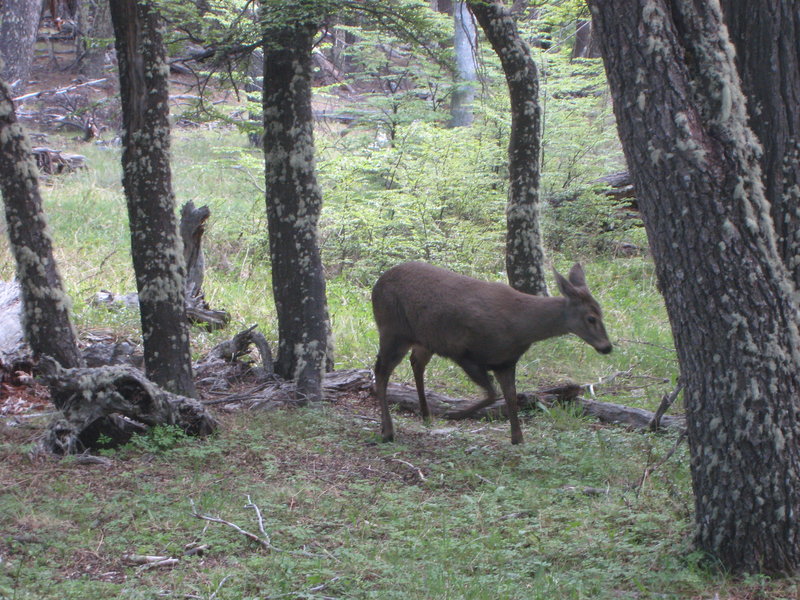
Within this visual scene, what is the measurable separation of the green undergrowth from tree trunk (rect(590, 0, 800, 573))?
47cm

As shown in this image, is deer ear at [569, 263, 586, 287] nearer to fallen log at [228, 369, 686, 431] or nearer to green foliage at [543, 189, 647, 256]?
fallen log at [228, 369, 686, 431]

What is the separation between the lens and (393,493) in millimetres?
6344

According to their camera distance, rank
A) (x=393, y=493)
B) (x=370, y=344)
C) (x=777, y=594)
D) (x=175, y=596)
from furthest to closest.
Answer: (x=370, y=344) → (x=393, y=493) → (x=175, y=596) → (x=777, y=594)

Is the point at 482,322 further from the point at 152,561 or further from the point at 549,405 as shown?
the point at 152,561

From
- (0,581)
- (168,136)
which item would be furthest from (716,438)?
(168,136)

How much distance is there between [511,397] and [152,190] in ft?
11.6

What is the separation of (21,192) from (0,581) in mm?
3608

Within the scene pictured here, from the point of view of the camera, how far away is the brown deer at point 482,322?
25.8 feet

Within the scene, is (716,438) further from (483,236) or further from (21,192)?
(483,236)

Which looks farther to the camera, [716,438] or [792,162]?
[792,162]

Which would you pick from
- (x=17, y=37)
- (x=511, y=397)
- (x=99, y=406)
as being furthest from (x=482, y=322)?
(x=17, y=37)

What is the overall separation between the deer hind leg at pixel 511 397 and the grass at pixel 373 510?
0.50 ft

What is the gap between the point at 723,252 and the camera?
4.14m

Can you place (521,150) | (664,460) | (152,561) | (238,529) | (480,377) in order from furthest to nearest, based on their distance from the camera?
(521,150), (480,377), (238,529), (664,460), (152,561)
